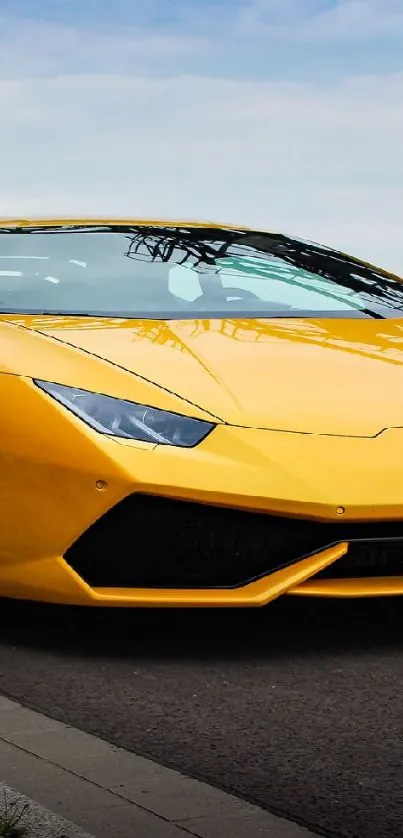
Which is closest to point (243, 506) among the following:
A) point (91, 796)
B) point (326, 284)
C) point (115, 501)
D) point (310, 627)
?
point (115, 501)

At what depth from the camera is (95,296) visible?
193 inches

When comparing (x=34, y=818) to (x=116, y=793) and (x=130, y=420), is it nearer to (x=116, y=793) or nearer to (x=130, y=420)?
(x=116, y=793)

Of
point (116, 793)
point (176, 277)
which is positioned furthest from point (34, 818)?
point (176, 277)

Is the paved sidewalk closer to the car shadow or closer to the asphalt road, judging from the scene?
the asphalt road

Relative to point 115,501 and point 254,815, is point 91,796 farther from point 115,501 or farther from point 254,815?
point 115,501

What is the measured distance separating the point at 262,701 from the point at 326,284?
2095mm

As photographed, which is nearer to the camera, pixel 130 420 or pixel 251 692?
pixel 251 692

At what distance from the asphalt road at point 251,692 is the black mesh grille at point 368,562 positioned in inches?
9.1

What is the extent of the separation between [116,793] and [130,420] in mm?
1337

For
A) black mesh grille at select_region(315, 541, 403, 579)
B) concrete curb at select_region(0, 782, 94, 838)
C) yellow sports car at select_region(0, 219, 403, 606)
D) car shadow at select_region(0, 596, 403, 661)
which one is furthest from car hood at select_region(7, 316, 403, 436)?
concrete curb at select_region(0, 782, 94, 838)

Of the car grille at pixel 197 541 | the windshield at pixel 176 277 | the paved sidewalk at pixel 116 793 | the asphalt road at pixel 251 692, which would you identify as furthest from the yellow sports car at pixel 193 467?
the paved sidewalk at pixel 116 793

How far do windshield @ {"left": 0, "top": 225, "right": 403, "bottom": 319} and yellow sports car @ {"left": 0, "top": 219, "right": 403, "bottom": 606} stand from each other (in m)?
0.37

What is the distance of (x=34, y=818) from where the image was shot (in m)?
2.71

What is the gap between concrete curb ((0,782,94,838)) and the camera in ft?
8.59
